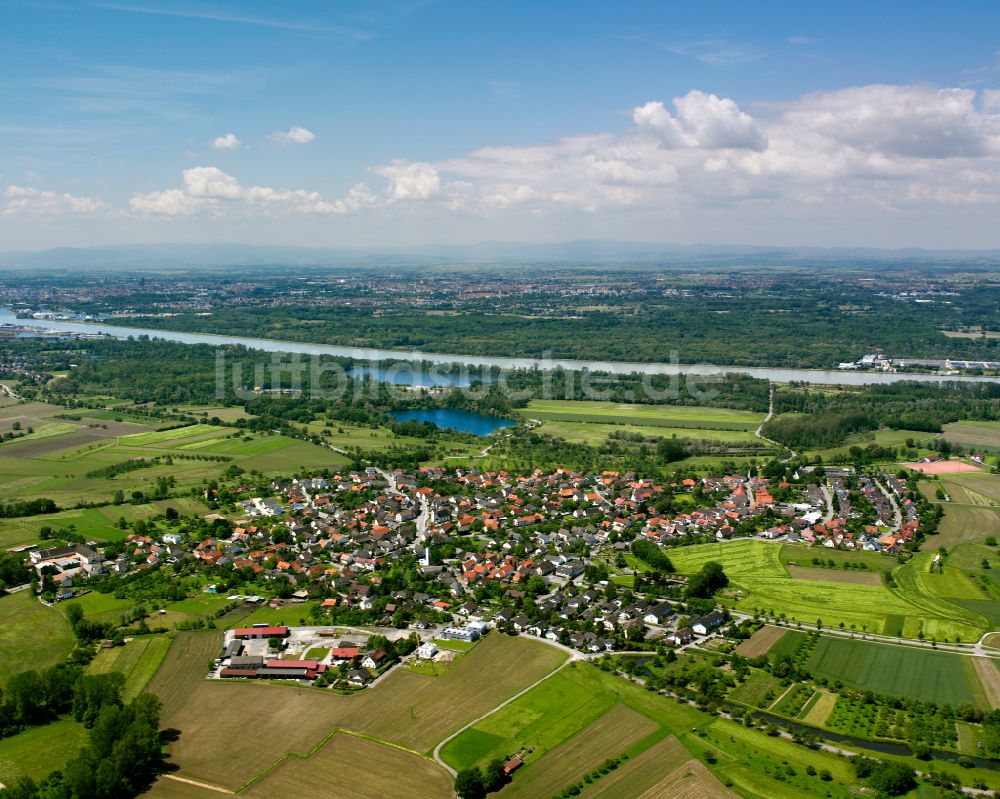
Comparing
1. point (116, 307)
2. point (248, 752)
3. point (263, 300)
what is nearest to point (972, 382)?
point (248, 752)

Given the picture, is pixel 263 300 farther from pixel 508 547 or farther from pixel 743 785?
pixel 743 785

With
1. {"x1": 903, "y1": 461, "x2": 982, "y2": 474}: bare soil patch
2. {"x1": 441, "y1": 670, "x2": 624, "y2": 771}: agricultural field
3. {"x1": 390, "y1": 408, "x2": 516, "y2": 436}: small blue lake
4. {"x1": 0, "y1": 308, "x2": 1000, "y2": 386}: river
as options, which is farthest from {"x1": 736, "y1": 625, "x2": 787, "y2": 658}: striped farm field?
{"x1": 0, "y1": 308, "x2": 1000, "y2": 386}: river

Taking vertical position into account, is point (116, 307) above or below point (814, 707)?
above

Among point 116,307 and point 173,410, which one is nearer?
point 173,410

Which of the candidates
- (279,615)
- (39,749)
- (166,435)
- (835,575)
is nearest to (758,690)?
(835,575)

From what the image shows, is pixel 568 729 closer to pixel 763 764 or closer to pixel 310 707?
pixel 763 764

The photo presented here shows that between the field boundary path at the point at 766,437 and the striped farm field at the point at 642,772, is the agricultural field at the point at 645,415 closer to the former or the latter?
the field boundary path at the point at 766,437
